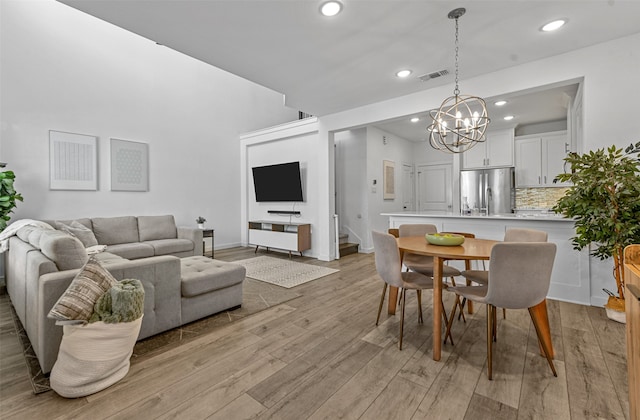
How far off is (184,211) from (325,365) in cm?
494

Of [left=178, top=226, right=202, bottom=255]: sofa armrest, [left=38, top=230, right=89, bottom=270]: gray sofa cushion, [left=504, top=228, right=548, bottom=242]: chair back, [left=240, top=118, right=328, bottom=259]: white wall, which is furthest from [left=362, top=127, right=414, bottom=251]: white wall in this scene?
[left=38, top=230, right=89, bottom=270]: gray sofa cushion

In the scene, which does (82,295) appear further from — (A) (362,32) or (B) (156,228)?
(B) (156,228)

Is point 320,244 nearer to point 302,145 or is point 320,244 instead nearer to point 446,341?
point 302,145

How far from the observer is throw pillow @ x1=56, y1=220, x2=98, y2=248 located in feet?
12.3

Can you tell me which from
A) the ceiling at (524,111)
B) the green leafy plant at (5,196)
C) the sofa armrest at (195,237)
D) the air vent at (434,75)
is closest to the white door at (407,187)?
the ceiling at (524,111)

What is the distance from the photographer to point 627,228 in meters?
2.33

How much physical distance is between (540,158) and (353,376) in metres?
5.95

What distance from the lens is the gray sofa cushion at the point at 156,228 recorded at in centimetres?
480

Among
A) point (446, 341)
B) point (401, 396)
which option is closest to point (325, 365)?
point (401, 396)

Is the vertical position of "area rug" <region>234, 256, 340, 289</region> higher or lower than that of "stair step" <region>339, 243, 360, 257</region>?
lower

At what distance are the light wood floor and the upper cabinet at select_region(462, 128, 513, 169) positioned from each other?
3.91 m

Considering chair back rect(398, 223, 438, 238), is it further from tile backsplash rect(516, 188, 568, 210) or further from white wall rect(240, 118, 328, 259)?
tile backsplash rect(516, 188, 568, 210)

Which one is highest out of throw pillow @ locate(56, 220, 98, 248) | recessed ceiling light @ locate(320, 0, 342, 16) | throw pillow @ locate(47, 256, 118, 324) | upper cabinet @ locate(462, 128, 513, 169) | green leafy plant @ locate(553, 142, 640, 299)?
recessed ceiling light @ locate(320, 0, 342, 16)

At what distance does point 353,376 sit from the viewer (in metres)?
1.78
